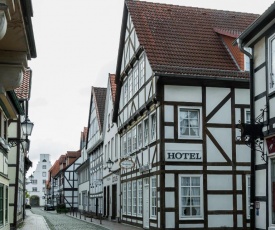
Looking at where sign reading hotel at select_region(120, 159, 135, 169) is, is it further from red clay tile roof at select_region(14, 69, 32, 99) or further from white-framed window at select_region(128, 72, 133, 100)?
red clay tile roof at select_region(14, 69, 32, 99)

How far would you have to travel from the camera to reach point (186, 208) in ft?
66.1

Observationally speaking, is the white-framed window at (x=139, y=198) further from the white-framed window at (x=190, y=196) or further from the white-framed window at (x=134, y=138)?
the white-framed window at (x=190, y=196)

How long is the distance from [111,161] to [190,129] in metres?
10.6

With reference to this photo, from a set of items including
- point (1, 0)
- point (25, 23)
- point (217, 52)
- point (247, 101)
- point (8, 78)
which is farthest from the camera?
point (217, 52)

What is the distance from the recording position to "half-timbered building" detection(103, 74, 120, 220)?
105 ft

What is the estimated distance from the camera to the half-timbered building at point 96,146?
134 ft

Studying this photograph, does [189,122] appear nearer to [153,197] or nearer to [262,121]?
[153,197]

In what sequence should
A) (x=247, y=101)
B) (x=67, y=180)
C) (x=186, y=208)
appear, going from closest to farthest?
(x=186, y=208)
(x=247, y=101)
(x=67, y=180)

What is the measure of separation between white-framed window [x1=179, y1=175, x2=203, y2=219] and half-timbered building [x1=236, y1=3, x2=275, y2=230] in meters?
7.27

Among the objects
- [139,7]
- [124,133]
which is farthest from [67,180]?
[139,7]

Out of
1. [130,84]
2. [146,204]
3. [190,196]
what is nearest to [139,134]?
[130,84]

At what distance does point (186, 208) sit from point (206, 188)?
112 centimetres

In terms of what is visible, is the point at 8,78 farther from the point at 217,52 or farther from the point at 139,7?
the point at 139,7

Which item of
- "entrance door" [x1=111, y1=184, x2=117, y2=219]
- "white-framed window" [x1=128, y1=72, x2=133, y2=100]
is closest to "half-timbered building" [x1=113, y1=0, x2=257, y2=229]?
"white-framed window" [x1=128, y1=72, x2=133, y2=100]
